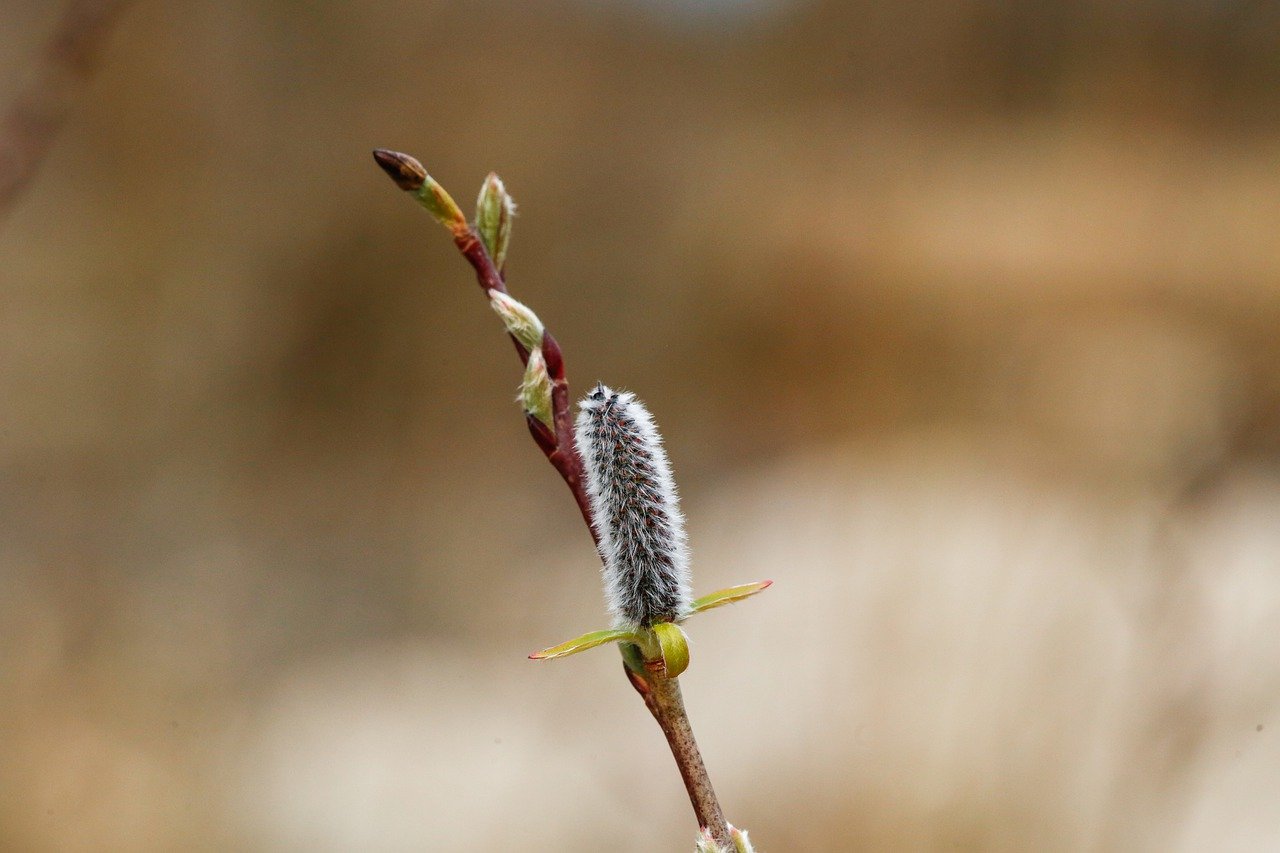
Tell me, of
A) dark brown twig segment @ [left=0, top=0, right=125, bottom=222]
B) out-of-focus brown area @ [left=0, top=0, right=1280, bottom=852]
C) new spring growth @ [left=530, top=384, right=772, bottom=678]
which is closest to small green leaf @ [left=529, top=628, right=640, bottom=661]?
new spring growth @ [left=530, top=384, right=772, bottom=678]

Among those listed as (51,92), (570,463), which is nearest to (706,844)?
(570,463)

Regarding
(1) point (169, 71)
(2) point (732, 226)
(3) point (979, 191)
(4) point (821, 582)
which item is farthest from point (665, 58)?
(4) point (821, 582)

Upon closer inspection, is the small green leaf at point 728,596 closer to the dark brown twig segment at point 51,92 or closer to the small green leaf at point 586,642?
the small green leaf at point 586,642

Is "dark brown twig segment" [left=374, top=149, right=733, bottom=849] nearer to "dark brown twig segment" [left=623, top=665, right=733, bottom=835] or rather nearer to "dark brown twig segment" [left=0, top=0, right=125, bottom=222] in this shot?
"dark brown twig segment" [left=623, top=665, right=733, bottom=835]

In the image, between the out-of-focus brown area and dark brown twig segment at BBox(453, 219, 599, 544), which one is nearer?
dark brown twig segment at BBox(453, 219, 599, 544)

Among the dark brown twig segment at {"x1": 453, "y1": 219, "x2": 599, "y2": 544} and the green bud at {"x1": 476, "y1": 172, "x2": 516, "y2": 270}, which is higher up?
the green bud at {"x1": 476, "y1": 172, "x2": 516, "y2": 270}

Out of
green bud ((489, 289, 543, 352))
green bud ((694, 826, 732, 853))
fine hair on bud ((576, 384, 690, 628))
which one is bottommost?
green bud ((694, 826, 732, 853))

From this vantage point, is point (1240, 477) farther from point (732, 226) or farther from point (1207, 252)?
point (732, 226)
